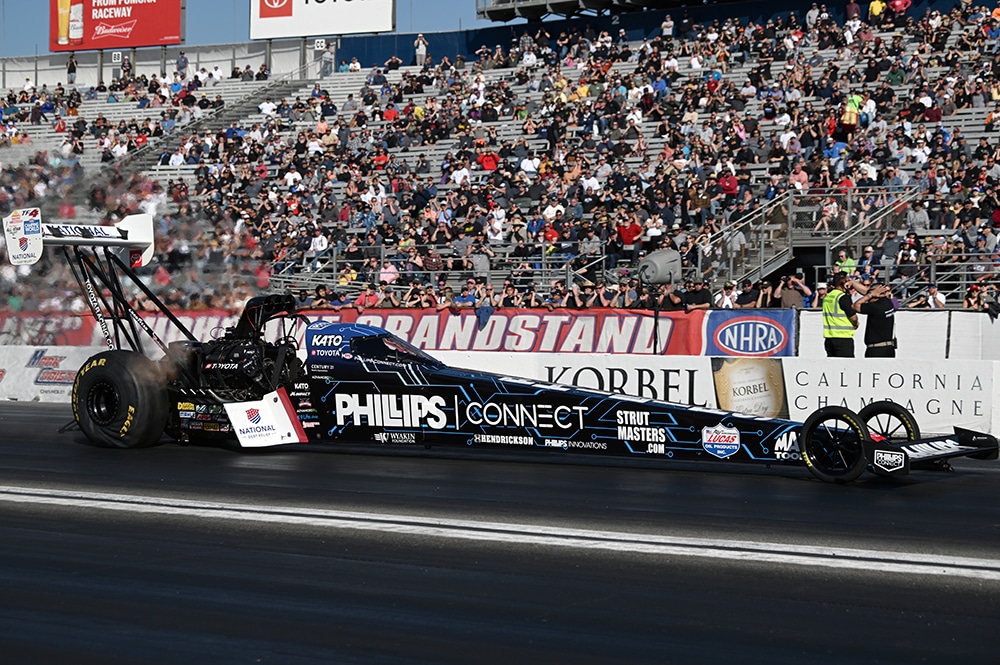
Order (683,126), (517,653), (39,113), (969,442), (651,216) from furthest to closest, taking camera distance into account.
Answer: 1. (39,113)
2. (683,126)
3. (651,216)
4. (969,442)
5. (517,653)

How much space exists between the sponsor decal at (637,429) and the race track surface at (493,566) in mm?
426

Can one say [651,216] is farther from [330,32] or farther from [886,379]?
[330,32]

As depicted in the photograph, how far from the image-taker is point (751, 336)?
2133 centimetres

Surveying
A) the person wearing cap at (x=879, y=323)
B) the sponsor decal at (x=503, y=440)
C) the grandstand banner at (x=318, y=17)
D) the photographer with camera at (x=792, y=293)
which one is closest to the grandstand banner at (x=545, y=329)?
the photographer with camera at (x=792, y=293)

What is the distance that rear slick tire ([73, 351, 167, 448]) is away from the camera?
13352 mm

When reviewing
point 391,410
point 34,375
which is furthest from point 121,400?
point 34,375

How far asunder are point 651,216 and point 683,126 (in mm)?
4479

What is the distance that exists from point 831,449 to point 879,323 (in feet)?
23.4

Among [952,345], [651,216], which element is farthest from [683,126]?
[952,345]

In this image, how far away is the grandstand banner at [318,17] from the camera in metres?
42.0

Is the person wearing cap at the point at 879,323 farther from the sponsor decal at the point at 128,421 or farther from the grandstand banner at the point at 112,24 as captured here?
the grandstand banner at the point at 112,24

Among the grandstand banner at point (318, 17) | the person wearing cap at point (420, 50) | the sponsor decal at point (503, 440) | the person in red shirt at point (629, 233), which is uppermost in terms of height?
the grandstand banner at point (318, 17)

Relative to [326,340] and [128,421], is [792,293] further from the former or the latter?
[128,421]

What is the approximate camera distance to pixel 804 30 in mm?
33875
